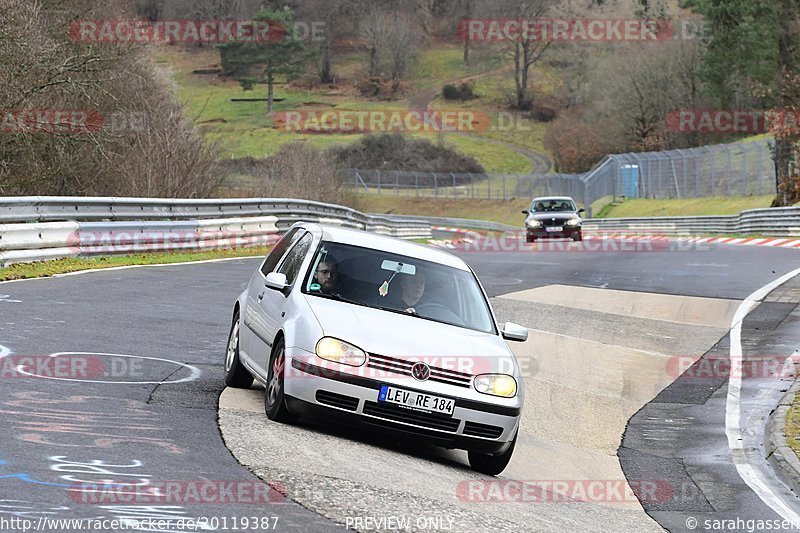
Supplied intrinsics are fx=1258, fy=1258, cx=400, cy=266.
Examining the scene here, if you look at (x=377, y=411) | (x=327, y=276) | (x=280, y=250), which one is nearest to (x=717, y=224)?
(x=280, y=250)

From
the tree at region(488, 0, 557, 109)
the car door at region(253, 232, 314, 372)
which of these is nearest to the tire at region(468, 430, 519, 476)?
the car door at region(253, 232, 314, 372)

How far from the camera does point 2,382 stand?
977 centimetres

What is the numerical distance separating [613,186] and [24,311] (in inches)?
2594

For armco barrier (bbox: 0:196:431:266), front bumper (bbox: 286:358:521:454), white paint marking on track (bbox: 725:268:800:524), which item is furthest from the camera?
armco barrier (bbox: 0:196:431:266)

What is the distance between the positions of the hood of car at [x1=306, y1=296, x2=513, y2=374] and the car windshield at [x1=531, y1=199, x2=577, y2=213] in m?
32.1

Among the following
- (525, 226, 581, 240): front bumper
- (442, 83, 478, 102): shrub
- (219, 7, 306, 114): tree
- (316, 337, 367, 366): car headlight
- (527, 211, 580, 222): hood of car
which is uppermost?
(219, 7, 306, 114): tree

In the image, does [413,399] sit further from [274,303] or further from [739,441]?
[739,441]

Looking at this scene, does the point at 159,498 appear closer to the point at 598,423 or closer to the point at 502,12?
the point at 598,423

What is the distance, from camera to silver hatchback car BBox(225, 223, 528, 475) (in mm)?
8664

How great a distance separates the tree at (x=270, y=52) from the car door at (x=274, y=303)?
123 metres

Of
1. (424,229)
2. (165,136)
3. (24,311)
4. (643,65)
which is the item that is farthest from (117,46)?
(643,65)

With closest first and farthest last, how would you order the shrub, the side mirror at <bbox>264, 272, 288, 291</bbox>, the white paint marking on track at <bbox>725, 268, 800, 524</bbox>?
1. the white paint marking on track at <bbox>725, 268, 800, 524</bbox>
2. the side mirror at <bbox>264, 272, 288, 291</bbox>
3. the shrub

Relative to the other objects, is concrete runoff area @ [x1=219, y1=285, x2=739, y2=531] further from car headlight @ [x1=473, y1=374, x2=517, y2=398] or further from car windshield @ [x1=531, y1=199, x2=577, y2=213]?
car windshield @ [x1=531, y1=199, x2=577, y2=213]

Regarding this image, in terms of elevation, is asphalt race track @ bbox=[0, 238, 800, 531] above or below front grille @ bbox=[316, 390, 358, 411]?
below
